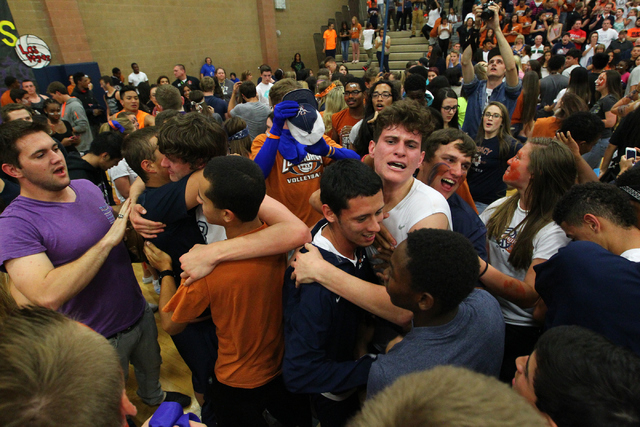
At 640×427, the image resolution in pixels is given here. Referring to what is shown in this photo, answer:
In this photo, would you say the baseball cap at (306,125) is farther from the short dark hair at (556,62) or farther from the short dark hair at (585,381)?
the short dark hair at (556,62)

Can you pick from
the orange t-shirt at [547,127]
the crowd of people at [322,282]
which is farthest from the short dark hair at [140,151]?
the orange t-shirt at [547,127]

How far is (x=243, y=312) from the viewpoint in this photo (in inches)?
65.3

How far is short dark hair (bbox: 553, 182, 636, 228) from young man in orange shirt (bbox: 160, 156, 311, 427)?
1438mm

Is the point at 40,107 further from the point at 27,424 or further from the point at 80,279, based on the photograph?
the point at 27,424

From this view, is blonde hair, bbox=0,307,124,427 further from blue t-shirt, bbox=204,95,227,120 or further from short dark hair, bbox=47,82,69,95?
short dark hair, bbox=47,82,69,95

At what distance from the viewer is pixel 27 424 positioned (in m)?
0.70

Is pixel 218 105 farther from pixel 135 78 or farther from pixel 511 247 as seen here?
pixel 511 247

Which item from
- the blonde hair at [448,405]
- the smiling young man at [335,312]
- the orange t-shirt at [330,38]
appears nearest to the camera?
the blonde hair at [448,405]

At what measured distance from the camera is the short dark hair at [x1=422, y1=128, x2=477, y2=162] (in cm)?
230

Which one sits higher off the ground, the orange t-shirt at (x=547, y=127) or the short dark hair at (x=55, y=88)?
the short dark hair at (x=55, y=88)

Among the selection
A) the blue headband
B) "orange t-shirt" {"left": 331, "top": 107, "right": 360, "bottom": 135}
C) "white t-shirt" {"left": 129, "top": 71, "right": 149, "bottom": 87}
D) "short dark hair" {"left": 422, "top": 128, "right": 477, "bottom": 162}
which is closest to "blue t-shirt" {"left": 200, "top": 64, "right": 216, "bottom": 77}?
"white t-shirt" {"left": 129, "top": 71, "right": 149, "bottom": 87}

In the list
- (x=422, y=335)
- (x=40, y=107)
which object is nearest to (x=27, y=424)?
(x=422, y=335)

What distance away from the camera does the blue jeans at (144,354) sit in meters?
2.27

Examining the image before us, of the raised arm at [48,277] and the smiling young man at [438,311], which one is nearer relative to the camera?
the smiling young man at [438,311]
